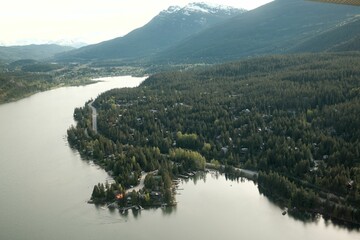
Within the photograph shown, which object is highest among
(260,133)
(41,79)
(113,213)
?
(41,79)

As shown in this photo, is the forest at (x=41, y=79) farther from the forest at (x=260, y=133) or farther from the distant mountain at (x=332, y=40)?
the distant mountain at (x=332, y=40)

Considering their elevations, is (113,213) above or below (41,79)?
below

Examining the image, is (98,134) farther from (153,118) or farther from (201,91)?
(201,91)

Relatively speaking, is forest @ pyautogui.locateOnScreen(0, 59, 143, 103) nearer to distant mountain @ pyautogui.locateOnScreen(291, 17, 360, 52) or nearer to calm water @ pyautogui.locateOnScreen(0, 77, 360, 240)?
distant mountain @ pyautogui.locateOnScreen(291, 17, 360, 52)

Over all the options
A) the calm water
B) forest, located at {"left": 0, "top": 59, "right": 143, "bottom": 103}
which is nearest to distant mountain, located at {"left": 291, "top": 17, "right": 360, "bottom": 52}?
A: forest, located at {"left": 0, "top": 59, "right": 143, "bottom": 103}

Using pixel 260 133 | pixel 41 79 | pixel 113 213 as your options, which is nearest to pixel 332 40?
pixel 260 133

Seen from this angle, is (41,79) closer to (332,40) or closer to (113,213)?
(332,40)

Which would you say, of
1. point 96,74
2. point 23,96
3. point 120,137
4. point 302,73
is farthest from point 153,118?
point 96,74

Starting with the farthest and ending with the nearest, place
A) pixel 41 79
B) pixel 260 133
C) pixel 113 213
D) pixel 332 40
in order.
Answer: pixel 41 79
pixel 332 40
pixel 260 133
pixel 113 213
